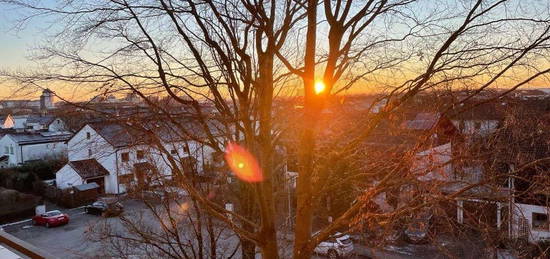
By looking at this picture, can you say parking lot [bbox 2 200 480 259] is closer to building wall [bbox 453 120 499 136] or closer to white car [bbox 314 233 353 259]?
white car [bbox 314 233 353 259]

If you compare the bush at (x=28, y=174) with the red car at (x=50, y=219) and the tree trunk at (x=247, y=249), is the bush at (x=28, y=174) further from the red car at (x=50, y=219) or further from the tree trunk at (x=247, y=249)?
the tree trunk at (x=247, y=249)

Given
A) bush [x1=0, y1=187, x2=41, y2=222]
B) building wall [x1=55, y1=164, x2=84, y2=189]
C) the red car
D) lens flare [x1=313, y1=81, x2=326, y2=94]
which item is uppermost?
lens flare [x1=313, y1=81, x2=326, y2=94]

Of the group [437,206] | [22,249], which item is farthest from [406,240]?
[22,249]

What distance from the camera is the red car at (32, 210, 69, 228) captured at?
596 inches

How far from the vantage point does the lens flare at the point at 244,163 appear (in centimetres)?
295

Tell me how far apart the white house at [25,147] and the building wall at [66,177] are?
335 centimetres

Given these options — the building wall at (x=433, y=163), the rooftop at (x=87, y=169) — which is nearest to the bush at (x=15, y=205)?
the rooftop at (x=87, y=169)

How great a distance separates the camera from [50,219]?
15.1m

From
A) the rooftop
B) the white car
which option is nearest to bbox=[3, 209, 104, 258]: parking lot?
the rooftop

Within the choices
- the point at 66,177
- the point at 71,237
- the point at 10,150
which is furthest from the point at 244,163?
the point at 10,150

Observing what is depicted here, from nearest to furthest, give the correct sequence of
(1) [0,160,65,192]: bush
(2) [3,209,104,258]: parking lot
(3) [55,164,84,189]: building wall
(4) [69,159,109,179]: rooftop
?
(2) [3,209,104,258]: parking lot
(4) [69,159,109,179]: rooftop
(3) [55,164,84,189]: building wall
(1) [0,160,65,192]: bush

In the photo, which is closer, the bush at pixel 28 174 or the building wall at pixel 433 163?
the building wall at pixel 433 163

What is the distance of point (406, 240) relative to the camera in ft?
37.3

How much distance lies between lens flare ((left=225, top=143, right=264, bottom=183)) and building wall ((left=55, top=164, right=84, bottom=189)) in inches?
709
